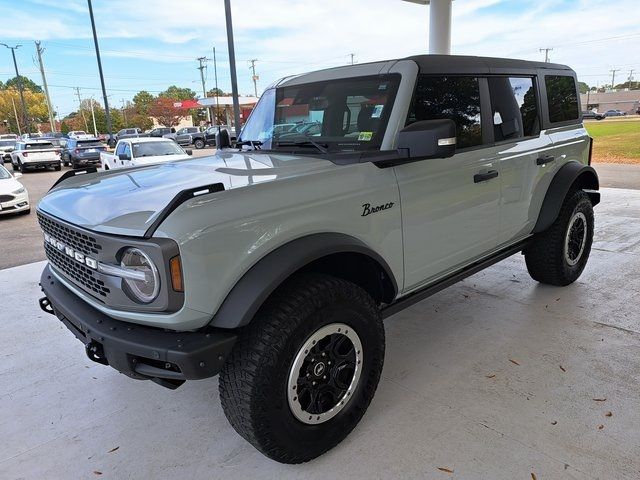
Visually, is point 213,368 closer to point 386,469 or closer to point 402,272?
point 386,469

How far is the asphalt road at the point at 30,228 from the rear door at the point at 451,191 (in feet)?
16.0

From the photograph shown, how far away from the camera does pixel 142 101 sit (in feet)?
293

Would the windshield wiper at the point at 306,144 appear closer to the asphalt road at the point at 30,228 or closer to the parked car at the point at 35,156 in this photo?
the asphalt road at the point at 30,228

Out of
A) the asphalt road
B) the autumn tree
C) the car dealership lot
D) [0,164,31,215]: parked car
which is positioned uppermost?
the autumn tree

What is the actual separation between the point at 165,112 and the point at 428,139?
3138 inches

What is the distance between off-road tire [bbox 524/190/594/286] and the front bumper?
3.22 metres

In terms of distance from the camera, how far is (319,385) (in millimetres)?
2311

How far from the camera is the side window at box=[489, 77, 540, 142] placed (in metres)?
3.41

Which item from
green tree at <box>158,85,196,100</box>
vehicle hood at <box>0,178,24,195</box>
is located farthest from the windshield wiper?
green tree at <box>158,85,196,100</box>

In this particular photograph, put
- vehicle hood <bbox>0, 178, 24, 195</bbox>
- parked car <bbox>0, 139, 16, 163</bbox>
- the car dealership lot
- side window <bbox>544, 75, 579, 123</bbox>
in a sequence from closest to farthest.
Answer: the car dealership lot
side window <bbox>544, 75, 579, 123</bbox>
vehicle hood <bbox>0, 178, 24, 195</bbox>
parked car <bbox>0, 139, 16, 163</bbox>

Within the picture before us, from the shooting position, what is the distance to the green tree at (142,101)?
8153cm

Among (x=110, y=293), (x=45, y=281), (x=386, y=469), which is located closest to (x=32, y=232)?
(x=45, y=281)

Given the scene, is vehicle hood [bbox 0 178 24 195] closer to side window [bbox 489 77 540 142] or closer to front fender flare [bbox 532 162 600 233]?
side window [bbox 489 77 540 142]

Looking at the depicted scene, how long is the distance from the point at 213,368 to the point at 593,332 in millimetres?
2970
